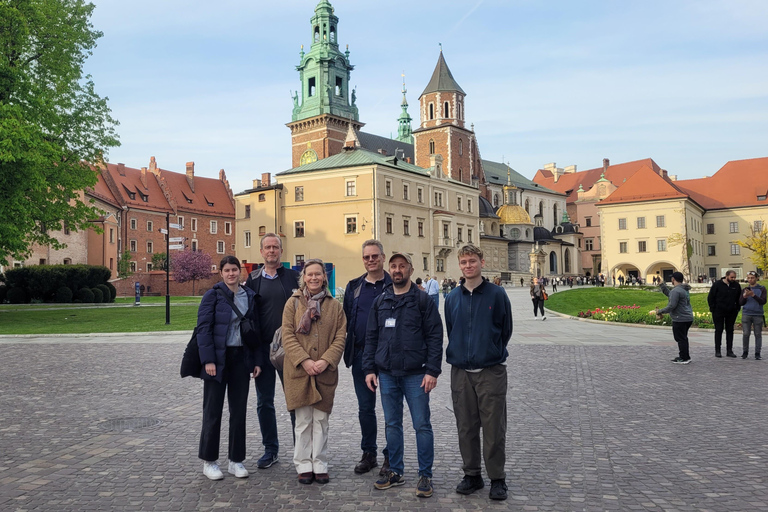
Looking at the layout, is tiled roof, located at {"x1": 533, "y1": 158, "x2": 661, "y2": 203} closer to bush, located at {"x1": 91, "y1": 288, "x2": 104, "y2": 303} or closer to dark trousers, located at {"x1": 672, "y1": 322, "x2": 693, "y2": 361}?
bush, located at {"x1": 91, "y1": 288, "x2": 104, "y2": 303}

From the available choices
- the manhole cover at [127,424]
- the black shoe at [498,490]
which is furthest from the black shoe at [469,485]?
the manhole cover at [127,424]

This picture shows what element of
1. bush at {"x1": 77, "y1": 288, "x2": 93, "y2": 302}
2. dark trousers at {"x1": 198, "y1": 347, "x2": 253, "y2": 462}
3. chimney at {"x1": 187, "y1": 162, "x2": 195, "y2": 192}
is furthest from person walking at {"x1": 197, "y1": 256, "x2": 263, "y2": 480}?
chimney at {"x1": 187, "y1": 162, "x2": 195, "y2": 192}

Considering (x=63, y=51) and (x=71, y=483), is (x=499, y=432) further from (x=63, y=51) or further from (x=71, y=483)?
(x=63, y=51)

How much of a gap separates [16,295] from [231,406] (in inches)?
1656

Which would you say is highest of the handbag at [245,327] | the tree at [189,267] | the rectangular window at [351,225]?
the rectangular window at [351,225]

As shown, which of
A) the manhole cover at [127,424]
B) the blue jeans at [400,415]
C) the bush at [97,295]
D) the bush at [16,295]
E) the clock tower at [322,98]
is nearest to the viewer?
A: the blue jeans at [400,415]

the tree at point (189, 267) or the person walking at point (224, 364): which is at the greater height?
the tree at point (189, 267)

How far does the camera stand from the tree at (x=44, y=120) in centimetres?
2323

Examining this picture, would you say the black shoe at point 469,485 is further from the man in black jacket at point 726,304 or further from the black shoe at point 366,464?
the man in black jacket at point 726,304

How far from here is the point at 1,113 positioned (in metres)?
22.7

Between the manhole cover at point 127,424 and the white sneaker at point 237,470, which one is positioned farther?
the manhole cover at point 127,424

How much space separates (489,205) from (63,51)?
71.6 meters

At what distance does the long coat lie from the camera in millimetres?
5715

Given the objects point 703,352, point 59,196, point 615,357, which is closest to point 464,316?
point 615,357
